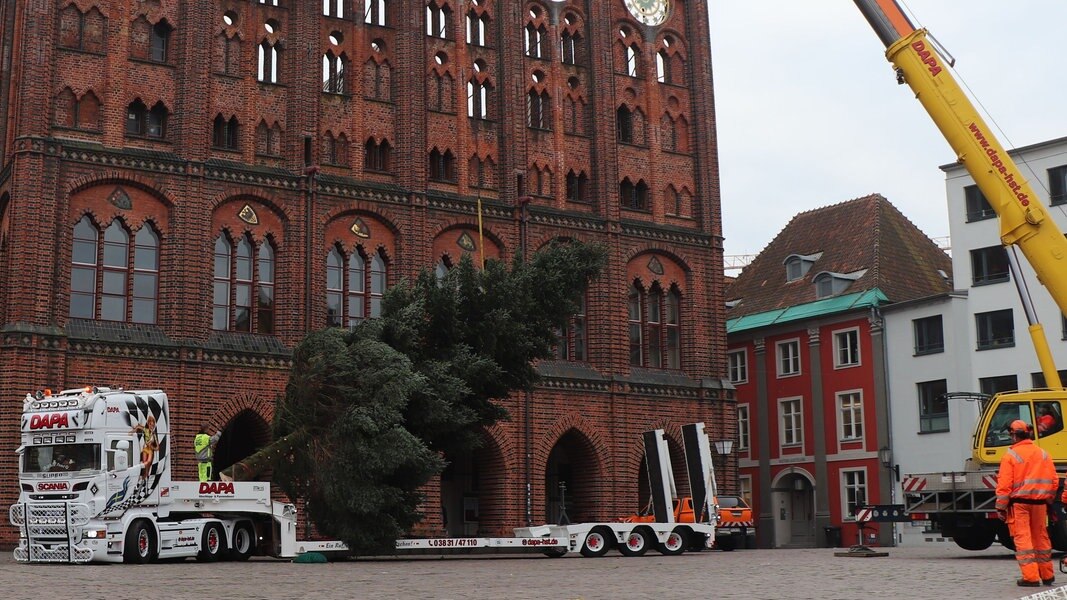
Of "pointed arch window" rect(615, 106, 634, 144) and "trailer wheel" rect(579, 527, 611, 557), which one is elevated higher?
"pointed arch window" rect(615, 106, 634, 144)

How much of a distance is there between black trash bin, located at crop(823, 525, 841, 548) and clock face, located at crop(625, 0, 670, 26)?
18798 mm

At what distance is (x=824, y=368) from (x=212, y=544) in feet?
97.0

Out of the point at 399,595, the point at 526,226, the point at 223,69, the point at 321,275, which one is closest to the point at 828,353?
the point at 526,226

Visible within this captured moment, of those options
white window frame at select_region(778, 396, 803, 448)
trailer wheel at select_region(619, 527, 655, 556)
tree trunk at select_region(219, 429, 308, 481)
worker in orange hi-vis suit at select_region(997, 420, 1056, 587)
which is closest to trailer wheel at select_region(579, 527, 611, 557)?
trailer wheel at select_region(619, 527, 655, 556)

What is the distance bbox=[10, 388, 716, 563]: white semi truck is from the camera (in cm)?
2564

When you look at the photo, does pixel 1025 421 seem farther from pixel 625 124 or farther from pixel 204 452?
pixel 625 124

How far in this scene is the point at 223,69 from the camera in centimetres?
3828

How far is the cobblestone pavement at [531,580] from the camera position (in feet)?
52.3

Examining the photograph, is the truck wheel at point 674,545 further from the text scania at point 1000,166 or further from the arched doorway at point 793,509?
the arched doorway at point 793,509

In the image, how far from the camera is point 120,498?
84.9ft

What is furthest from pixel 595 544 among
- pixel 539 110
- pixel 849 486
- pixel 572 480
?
pixel 849 486

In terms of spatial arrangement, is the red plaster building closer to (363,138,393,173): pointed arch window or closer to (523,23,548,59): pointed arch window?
(523,23,548,59): pointed arch window

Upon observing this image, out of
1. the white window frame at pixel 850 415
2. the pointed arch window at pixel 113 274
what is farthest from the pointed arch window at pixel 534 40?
the white window frame at pixel 850 415

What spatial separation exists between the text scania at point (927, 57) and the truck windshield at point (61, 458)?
1772cm
